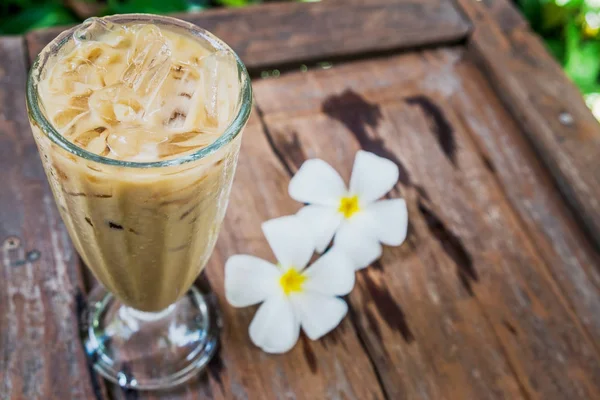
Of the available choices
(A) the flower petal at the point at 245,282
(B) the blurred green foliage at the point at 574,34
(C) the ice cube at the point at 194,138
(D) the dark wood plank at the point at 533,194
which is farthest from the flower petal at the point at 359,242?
(B) the blurred green foliage at the point at 574,34

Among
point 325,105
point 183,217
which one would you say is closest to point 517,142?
point 325,105

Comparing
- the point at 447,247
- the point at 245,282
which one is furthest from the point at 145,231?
the point at 447,247

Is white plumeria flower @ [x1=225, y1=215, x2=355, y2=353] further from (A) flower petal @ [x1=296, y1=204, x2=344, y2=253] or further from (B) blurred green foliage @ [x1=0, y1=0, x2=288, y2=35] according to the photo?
(B) blurred green foliage @ [x1=0, y1=0, x2=288, y2=35]

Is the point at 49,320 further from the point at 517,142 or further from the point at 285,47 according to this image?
the point at 517,142

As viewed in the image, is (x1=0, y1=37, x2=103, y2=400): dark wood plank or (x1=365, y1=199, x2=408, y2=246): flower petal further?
(x1=365, y1=199, x2=408, y2=246): flower petal

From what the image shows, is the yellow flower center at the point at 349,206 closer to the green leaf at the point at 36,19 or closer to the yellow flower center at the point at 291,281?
the yellow flower center at the point at 291,281

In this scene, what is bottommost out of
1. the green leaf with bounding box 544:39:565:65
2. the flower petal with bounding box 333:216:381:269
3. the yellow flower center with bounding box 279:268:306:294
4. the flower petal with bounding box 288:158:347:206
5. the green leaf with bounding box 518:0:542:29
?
Answer: the green leaf with bounding box 544:39:565:65

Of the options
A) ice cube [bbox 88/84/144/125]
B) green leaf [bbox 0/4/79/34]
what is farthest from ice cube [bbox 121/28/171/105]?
green leaf [bbox 0/4/79/34]
